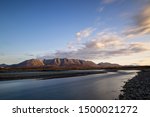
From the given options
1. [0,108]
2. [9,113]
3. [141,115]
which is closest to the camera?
[141,115]

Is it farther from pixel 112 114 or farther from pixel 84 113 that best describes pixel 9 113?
pixel 112 114

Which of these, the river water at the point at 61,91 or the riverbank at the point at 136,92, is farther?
the river water at the point at 61,91

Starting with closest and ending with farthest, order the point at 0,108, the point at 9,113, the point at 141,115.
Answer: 1. the point at 141,115
2. the point at 9,113
3. the point at 0,108

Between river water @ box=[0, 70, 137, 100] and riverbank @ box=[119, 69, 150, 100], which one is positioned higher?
riverbank @ box=[119, 69, 150, 100]

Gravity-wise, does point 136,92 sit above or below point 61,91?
above

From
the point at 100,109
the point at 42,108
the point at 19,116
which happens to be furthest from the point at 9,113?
the point at 100,109

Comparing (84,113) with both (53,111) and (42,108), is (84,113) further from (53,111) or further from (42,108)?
(42,108)

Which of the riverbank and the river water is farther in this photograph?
the river water

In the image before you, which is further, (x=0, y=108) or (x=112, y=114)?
(x=0, y=108)

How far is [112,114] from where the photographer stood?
38.2ft

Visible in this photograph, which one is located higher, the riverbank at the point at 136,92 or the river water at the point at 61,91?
the riverbank at the point at 136,92

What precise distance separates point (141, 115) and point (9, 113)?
294 inches

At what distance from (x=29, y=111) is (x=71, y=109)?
7.87ft

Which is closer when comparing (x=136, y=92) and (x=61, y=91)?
(x=136, y=92)
